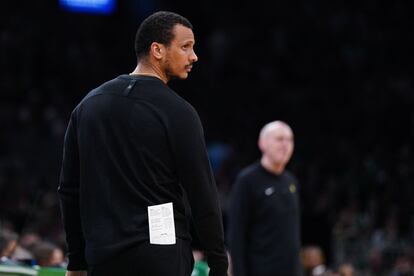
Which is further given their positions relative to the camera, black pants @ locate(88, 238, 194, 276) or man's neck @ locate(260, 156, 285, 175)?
man's neck @ locate(260, 156, 285, 175)

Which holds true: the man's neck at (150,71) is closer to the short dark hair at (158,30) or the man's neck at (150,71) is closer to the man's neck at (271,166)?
the short dark hair at (158,30)

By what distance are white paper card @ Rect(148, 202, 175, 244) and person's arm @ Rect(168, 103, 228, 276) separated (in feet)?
0.33

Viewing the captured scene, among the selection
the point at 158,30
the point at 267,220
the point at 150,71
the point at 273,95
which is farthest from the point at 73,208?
the point at 273,95

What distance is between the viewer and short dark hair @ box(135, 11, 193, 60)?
4016 millimetres

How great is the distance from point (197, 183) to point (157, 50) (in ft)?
1.91

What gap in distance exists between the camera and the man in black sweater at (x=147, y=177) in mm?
3820

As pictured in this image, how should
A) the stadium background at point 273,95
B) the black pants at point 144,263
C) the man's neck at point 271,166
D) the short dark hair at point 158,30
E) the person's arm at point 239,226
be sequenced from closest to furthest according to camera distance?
1. the black pants at point 144,263
2. the short dark hair at point 158,30
3. the person's arm at point 239,226
4. the man's neck at point 271,166
5. the stadium background at point 273,95

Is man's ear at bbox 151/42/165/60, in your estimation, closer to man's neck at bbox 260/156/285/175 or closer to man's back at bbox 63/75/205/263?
man's back at bbox 63/75/205/263

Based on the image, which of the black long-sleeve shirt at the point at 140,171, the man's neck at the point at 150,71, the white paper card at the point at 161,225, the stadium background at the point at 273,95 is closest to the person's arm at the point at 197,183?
the black long-sleeve shirt at the point at 140,171

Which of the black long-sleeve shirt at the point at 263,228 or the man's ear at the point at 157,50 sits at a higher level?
the man's ear at the point at 157,50

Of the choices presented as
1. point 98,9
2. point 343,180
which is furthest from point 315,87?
point 98,9

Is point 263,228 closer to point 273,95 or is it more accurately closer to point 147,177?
point 147,177

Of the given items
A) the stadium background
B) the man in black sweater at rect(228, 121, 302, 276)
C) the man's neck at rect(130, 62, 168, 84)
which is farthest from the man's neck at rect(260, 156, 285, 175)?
the stadium background

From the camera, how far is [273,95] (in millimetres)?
19047
